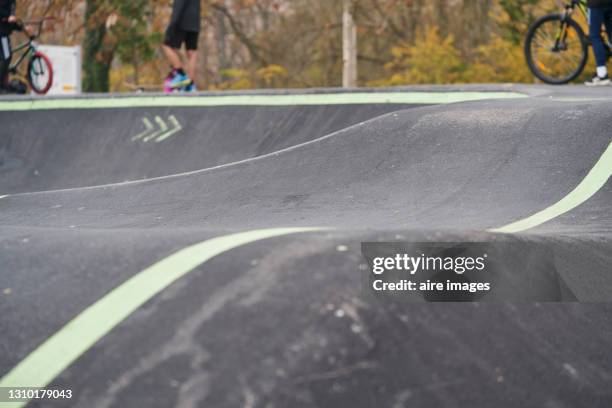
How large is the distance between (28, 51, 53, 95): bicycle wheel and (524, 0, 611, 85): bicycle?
6.88 metres

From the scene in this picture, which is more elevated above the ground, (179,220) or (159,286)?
(159,286)

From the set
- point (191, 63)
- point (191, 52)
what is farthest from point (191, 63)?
point (191, 52)

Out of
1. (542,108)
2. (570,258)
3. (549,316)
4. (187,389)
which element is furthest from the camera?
(542,108)

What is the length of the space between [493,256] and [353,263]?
523 millimetres

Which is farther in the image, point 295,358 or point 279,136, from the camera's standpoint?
point 279,136

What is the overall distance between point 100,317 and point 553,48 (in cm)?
922

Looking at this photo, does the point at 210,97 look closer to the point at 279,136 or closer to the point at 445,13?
the point at 279,136

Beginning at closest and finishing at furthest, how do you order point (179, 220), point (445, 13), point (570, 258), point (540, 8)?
point (570, 258), point (179, 220), point (540, 8), point (445, 13)

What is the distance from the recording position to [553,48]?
37.1ft

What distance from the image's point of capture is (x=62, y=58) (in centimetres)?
1744

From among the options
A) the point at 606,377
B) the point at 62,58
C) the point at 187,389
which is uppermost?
the point at 187,389

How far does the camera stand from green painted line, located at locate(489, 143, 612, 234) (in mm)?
4554

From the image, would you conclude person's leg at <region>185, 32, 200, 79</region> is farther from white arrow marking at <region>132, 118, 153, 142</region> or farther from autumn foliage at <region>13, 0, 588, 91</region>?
autumn foliage at <region>13, 0, 588, 91</region>

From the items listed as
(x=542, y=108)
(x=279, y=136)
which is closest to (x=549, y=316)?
(x=542, y=108)
